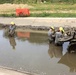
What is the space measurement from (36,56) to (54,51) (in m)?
1.64

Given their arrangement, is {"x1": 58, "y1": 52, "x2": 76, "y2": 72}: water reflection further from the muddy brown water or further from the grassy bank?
the grassy bank

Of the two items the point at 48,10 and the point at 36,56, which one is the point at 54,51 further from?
the point at 48,10

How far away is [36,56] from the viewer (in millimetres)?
16203

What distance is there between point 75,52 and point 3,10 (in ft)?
51.5

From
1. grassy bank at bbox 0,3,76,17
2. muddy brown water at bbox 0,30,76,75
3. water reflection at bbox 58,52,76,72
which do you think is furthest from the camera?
grassy bank at bbox 0,3,76,17

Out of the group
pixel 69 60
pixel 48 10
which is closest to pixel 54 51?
pixel 69 60

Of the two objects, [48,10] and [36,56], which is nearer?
[36,56]

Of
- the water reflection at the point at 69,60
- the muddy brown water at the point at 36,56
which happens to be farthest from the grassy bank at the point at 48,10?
the water reflection at the point at 69,60

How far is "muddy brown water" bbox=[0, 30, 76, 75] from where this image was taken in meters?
14.3

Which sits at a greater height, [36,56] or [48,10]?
[48,10]

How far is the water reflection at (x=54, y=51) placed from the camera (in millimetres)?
16609

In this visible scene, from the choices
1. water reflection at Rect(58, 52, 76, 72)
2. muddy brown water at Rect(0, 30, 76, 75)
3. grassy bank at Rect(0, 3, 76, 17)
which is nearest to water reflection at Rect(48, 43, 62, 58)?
muddy brown water at Rect(0, 30, 76, 75)

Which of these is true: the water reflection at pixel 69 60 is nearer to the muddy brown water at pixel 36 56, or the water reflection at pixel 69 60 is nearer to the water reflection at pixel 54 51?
the muddy brown water at pixel 36 56

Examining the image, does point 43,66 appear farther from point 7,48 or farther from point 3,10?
point 3,10
